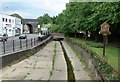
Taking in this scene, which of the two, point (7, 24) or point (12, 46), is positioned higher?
point (7, 24)

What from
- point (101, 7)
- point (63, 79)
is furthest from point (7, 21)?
point (63, 79)

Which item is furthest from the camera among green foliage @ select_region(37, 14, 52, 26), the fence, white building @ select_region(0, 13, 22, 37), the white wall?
green foliage @ select_region(37, 14, 52, 26)

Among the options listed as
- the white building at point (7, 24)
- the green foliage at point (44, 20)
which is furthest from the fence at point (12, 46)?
the green foliage at point (44, 20)

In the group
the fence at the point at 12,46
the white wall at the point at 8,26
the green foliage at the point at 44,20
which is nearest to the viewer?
the fence at the point at 12,46

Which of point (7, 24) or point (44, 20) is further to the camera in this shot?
point (44, 20)

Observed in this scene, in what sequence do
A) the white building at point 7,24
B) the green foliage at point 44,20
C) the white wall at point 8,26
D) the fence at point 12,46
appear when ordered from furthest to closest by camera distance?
the green foliage at point 44,20 → the white wall at point 8,26 → the white building at point 7,24 → the fence at point 12,46

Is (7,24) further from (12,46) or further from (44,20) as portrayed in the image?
(12,46)

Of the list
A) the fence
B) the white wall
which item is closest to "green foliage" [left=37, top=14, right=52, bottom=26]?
the white wall

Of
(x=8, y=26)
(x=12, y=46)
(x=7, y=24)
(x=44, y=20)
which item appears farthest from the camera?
(x=44, y=20)

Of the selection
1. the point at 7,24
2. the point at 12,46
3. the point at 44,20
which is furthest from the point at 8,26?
the point at 12,46

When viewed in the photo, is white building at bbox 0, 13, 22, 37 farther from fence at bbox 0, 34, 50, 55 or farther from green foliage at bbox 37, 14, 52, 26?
fence at bbox 0, 34, 50, 55

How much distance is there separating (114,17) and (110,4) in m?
1.17

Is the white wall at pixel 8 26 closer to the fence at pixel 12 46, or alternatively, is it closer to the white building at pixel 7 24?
the white building at pixel 7 24

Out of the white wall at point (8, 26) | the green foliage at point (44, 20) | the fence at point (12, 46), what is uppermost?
the green foliage at point (44, 20)
